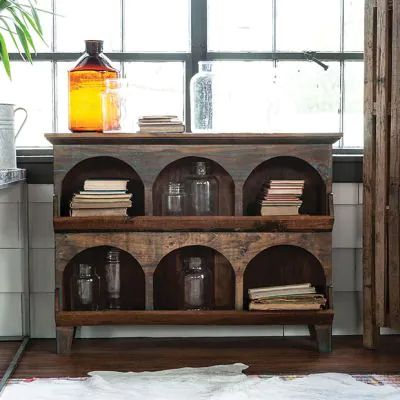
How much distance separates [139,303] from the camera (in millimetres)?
4145

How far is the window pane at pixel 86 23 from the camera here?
419 cm

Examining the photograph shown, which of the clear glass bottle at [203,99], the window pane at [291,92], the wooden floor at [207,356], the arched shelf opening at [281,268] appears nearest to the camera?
the wooden floor at [207,356]

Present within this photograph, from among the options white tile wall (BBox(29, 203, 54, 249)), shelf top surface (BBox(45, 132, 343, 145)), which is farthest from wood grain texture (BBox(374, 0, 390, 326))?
white tile wall (BBox(29, 203, 54, 249))

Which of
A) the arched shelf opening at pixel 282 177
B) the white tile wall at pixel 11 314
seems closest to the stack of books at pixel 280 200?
the arched shelf opening at pixel 282 177

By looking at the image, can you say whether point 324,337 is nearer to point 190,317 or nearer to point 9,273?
point 190,317

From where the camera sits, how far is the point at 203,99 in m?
3.92

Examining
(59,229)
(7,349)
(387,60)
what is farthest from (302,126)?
(7,349)

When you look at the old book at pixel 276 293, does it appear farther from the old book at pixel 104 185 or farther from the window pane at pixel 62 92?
the window pane at pixel 62 92

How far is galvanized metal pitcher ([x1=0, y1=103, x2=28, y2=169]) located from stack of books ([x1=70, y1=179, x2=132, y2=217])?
34cm

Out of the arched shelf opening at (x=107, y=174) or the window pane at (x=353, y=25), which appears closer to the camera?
the arched shelf opening at (x=107, y=174)

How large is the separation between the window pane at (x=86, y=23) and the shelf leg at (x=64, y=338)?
1.41 meters

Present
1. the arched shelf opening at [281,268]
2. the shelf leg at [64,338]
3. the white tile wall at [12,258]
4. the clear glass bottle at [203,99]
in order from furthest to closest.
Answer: the arched shelf opening at [281,268] → the white tile wall at [12,258] → the clear glass bottle at [203,99] → the shelf leg at [64,338]

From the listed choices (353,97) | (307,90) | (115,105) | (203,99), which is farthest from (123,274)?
(353,97)

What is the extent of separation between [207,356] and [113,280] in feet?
1.98
